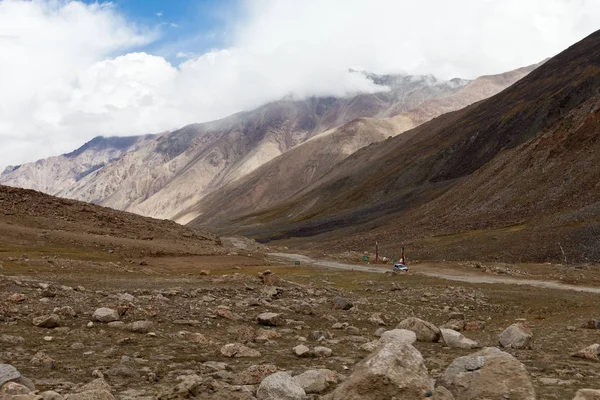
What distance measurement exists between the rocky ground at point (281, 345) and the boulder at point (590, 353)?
0.03 m

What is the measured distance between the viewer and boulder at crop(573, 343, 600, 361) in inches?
519

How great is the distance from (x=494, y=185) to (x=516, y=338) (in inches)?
3273

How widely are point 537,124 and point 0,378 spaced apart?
146237 millimetres

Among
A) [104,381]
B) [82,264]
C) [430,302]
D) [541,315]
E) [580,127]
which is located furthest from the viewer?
[580,127]

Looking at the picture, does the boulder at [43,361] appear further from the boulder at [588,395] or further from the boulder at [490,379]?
the boulder at [588,395]

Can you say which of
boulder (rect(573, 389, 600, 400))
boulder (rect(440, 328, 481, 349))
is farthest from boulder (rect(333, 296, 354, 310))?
boulder (rect(573, 389, 600, 400))

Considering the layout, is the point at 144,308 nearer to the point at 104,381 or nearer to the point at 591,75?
the point at 104,381

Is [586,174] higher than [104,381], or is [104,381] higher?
[586,174]

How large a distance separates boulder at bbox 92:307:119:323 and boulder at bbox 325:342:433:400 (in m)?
8.92

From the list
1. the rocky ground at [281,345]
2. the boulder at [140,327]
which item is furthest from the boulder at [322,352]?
the boulder at [140,327]

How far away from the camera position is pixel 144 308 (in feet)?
55.4

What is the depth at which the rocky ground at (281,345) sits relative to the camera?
8.41 metres

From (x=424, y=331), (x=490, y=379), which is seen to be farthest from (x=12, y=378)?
(x=424, y=331)

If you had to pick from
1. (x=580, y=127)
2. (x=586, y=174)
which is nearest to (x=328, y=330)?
(x=586, y=174)
